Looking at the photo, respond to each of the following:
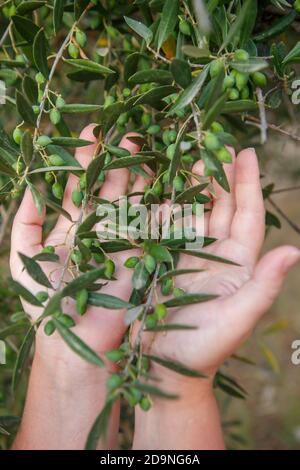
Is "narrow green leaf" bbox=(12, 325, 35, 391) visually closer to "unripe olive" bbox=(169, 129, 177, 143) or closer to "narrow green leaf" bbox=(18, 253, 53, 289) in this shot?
"narrow green leaf" bbox=(18, 253, 53, 289)

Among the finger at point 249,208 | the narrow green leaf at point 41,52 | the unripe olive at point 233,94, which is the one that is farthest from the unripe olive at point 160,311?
the narrow green leaf at point 41,52

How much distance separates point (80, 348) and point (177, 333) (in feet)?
0.68

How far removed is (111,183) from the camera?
1128 millimetres

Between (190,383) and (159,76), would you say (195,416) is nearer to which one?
(190,383)

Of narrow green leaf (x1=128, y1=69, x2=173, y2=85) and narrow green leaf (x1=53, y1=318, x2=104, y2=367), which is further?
narrow green leaf (x1=128, y1=69, x2=173, y2=85)

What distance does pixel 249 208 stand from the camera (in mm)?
994

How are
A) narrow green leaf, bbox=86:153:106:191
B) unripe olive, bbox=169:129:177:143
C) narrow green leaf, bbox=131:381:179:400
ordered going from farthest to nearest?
unripe olive, bbox=169:129:177:143 < narrow green leaf, bbox=86:153:106:191 < narrow green leaf, bbox=131:381:179:400

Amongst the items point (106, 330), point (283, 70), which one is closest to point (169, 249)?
point (106, 330)

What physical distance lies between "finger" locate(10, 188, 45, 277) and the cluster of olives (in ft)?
1.43

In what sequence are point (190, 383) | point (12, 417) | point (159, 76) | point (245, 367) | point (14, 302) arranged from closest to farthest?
point (159, 76), point (190, 383), point (12, 417), point (14, 302), point (245, 367)

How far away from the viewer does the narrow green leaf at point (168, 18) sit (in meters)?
0.87

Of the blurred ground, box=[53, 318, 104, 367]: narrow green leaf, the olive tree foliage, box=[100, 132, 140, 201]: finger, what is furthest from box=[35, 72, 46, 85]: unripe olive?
the blurred ground

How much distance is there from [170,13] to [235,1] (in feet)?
0.42

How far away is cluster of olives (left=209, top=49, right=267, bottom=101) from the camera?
815mm
